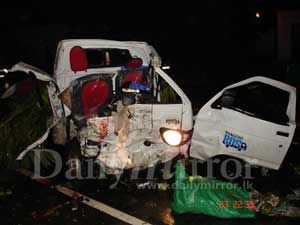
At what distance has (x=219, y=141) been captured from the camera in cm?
564

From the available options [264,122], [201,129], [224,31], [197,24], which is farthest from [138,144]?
[197,24]

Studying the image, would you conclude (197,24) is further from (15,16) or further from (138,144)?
(138,144)

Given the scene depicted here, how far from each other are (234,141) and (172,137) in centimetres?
92

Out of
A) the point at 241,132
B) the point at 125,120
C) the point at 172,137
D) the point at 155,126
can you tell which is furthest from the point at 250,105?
A: the point at 125,120

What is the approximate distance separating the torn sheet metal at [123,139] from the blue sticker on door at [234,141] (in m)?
0.75

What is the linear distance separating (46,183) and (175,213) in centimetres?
234

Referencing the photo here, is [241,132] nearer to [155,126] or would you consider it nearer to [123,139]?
[155,126]

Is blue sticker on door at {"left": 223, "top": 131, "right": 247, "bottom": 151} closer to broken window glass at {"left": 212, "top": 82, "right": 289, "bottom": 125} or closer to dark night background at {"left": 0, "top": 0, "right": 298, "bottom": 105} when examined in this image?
broken window glass at {"left": 212, "top": 82, "right": 289, "bottom": 125}

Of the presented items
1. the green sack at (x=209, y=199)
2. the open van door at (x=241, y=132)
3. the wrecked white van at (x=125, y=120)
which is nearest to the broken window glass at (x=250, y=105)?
the open van door at (x=241, y=132)

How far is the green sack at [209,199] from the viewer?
505 centimetres

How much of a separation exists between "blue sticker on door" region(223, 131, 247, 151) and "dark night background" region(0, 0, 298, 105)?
45.5 ft

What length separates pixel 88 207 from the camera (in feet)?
18.2

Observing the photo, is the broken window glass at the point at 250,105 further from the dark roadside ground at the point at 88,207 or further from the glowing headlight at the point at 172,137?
the dark roadside ground at the point at 88,207

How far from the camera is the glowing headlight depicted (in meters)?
5.57
